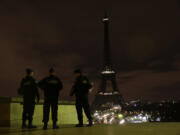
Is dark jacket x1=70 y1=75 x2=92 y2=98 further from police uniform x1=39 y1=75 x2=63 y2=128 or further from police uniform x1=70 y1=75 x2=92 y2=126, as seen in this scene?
police uniform x1=39 y1=75 x2=63 y2=128

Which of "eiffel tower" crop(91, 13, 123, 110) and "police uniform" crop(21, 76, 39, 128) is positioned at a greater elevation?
"eiffel tower" crop(91, 13, 123, 110)

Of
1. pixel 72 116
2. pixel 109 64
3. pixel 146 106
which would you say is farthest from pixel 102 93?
pixel 72 116

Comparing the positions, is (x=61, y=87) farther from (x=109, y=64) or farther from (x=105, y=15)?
(x=105, y=15)

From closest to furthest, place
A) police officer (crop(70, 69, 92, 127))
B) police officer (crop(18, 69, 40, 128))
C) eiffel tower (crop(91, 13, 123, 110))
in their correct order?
1. police officer (crop(18, 69, 40, 128))
2. police officer (crop(70, 69, 92, 127))
3. eiffel tower (crop(91, 13, 123, 110))

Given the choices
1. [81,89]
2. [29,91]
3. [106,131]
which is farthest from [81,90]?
[106,131]

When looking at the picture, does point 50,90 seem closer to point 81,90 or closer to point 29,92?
point 29,92

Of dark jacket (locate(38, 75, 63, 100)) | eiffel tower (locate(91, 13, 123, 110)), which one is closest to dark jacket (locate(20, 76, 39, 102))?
dark jacket (locate(38, 75, 63, 100))
